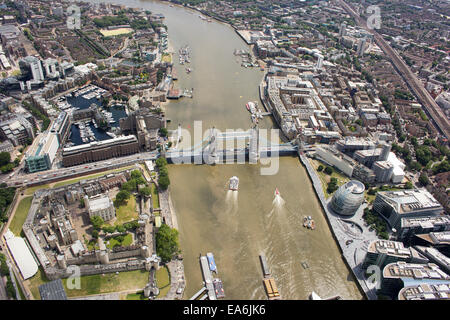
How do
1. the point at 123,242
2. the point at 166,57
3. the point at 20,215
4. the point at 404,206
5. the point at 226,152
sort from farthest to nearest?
the point at 166,57, the point at 226,152, the point at 404,206, the point at 20,215, the point at 123,242

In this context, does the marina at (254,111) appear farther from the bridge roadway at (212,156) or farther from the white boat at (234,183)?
the white boat at (234,183)

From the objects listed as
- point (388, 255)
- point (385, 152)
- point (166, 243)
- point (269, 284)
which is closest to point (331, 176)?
point (385, 152)

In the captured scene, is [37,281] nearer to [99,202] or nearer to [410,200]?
[99,202]

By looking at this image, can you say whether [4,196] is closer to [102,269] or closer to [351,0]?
[102,269]

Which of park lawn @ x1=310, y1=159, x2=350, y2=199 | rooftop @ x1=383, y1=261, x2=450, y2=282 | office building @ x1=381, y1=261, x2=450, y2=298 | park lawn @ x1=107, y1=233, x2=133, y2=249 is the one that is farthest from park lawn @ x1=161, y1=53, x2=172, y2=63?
office building @ x1=381, y1=261, x2=450, y2=298

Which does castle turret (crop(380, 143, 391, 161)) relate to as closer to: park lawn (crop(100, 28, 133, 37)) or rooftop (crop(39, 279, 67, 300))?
rooftop (crop(39, 279, 67, 300))

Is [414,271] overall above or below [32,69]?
below

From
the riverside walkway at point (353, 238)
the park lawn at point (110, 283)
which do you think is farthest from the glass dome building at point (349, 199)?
the park lawn at point (110, 283)
